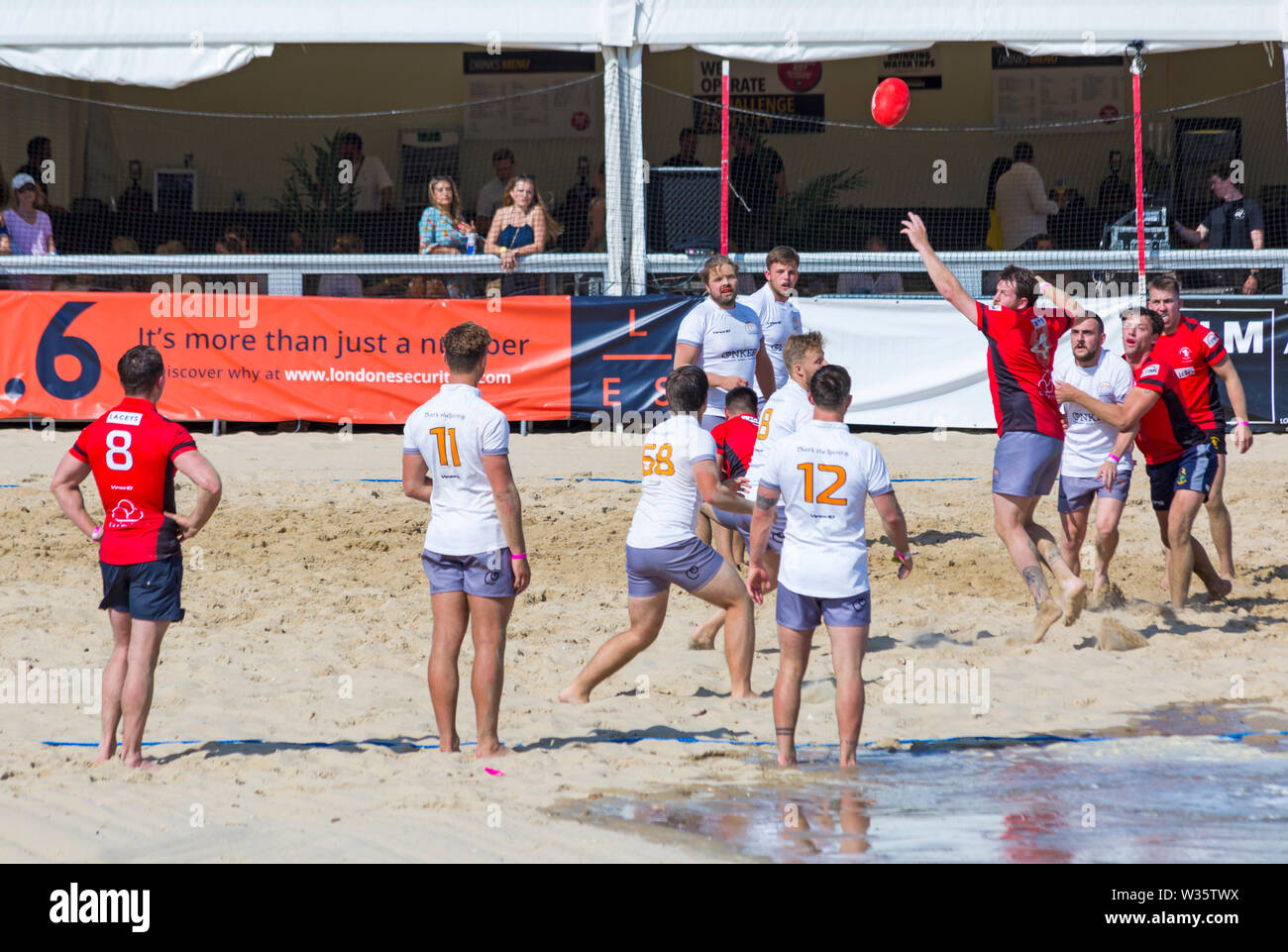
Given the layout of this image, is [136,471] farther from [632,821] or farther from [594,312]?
[594,312]

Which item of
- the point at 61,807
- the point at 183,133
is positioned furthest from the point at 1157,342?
the point at 183,133

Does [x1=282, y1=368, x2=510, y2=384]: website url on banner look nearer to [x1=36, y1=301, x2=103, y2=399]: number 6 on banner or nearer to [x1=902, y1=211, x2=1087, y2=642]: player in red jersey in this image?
[x1=36, y1=301, x2=103, y2=399]: number 6 on banner

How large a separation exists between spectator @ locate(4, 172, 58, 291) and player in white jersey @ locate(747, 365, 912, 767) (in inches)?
420

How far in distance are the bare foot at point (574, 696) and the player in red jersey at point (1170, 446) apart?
3213mm

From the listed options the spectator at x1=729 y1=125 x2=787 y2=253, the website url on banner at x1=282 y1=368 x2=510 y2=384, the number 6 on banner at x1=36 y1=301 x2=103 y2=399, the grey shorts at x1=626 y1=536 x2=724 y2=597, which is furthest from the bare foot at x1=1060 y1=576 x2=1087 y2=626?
the number 6 on banner at x1=36 y1=301 x2=103 y2=399

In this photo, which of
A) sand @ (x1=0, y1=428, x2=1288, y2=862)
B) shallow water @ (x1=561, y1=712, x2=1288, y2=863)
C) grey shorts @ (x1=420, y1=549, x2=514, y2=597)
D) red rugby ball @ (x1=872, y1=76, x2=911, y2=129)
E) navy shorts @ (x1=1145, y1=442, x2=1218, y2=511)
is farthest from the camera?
red rugby ball @ (x1=872, y1=76, x2=911, y2=129)

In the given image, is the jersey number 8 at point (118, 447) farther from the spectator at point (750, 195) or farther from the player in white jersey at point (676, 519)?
the spectator at point (750, 195)

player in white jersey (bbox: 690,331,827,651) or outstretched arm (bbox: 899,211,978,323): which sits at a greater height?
outstretched arm (bbox: 899,211,978,323)

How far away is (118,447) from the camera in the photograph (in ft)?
16.6

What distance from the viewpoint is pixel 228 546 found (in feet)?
30.3

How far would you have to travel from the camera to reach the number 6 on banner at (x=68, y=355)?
1253cm

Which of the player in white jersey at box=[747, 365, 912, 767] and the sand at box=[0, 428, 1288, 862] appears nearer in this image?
the sand at box=[0, 428, 1288, 862]

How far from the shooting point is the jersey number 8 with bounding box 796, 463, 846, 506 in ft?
16.9

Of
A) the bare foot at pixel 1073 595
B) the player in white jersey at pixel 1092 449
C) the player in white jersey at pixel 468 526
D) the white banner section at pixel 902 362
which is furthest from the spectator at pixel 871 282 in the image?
the player in white jersey at pixel 468 526
